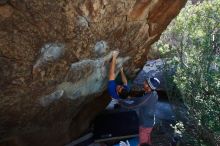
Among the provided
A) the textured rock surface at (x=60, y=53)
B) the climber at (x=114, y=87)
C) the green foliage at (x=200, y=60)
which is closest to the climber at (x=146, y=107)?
the climber at (x=114, y=87)

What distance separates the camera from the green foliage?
6656mm

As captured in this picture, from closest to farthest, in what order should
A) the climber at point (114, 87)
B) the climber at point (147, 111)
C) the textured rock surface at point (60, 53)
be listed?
1. the textured rock surface at point (60, 53)
2. the climber at point (114, 87)
3. the climber at point (147, 111)

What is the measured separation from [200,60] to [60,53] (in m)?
2.72

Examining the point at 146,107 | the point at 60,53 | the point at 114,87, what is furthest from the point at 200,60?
the point at 60,53

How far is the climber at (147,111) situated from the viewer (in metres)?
6.62

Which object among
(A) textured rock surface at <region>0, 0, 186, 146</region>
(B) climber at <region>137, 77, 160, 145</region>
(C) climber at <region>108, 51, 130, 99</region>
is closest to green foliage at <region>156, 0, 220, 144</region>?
(A) textured rock surface at <region>0, 0, 186, 146</region>

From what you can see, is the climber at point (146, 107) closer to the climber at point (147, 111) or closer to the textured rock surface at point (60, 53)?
the climber at point (147, 111)

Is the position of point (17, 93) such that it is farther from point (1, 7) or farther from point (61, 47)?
point (1, 7)

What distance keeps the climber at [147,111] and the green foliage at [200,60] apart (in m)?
0.76

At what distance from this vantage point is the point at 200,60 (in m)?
7.03

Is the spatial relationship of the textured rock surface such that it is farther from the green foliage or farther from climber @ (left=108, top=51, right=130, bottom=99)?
the green foliage

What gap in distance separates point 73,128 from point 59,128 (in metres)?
0.52

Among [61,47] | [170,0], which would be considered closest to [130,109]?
[170,0]

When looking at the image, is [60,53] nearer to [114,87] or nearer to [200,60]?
[114,87]
